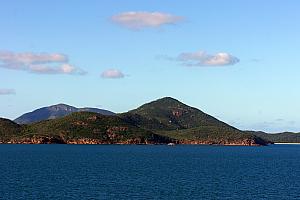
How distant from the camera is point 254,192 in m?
133

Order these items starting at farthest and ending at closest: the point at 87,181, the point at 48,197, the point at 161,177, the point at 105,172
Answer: the point at 105,172 → the point at 161,177 → the point at 87,181 → the point at 48,197

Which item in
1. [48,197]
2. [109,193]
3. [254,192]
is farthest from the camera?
[254,192]

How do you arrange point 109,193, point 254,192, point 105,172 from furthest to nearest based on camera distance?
point 105,172 → point 254,192 → point 109,193

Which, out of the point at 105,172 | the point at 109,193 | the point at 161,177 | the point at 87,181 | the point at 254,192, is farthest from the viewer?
the point at 105,172

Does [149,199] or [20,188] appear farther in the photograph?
[20,188]

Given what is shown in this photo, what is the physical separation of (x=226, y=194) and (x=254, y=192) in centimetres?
982

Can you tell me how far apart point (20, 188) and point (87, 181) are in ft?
77.4

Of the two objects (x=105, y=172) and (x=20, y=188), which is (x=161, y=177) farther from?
(x=20, y=188)

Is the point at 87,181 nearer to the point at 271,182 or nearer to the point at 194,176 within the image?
the point at 194,176

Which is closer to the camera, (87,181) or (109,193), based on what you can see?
(109,193)

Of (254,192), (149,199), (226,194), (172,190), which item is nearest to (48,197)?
(149,199)

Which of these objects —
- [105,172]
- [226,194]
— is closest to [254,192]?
[226,194]

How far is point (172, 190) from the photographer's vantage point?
13338 centimetres

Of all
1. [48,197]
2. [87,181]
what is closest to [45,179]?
[87,181]
